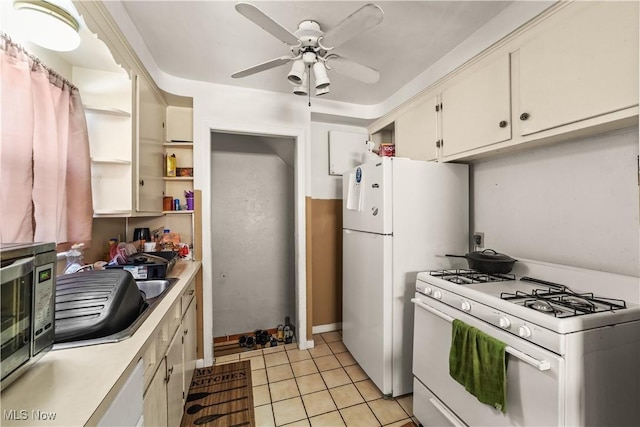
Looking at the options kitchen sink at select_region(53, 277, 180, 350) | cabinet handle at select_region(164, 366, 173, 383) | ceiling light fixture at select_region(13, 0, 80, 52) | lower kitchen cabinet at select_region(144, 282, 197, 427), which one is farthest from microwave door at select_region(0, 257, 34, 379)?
ceiling light fixture at select_region(13, 0, 80, 52)

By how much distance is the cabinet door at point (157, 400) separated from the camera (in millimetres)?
1010

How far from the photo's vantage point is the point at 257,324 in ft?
9.71

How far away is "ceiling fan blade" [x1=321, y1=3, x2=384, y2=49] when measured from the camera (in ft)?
3.56

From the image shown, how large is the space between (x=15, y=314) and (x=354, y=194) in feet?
6.31

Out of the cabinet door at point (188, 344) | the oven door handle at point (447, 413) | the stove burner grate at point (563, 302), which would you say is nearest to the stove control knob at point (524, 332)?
the stove burner grate at point (563, 302)

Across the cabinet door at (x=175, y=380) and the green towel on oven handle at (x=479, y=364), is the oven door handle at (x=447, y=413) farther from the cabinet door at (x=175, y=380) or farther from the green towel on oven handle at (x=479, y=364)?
the cabinet door at (x=175, y=380)

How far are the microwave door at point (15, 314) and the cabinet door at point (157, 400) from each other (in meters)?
0.44

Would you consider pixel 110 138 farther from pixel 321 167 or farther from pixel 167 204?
pixel 321 167

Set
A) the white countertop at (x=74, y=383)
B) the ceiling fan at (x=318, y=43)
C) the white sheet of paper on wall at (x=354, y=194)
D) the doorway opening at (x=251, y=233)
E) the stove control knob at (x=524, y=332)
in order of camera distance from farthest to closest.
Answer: the doorway opening at (x=251, y=233)
the white sheet of paper on wall at (x=354, y=194)
the ceiling fan at (x=318, y=43)
the stove control knob at (x=524, y=332)
the white countertop at (x=74, y=383)

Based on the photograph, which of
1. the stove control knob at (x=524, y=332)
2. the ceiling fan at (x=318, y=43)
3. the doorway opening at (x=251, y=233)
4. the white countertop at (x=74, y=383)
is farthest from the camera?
the doorway opening at (x=251, y=233)

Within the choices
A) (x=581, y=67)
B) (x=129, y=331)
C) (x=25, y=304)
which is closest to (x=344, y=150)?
(x=581, y=67)

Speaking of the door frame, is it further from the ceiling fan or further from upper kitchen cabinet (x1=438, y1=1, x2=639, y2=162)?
upper kitchen cabinet (x1=438, y1=1, x2=639, y2=162)

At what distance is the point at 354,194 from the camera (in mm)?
2223

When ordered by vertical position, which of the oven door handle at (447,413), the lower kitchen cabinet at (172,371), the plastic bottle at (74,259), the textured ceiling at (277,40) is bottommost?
the oven door handle at (447,413)
